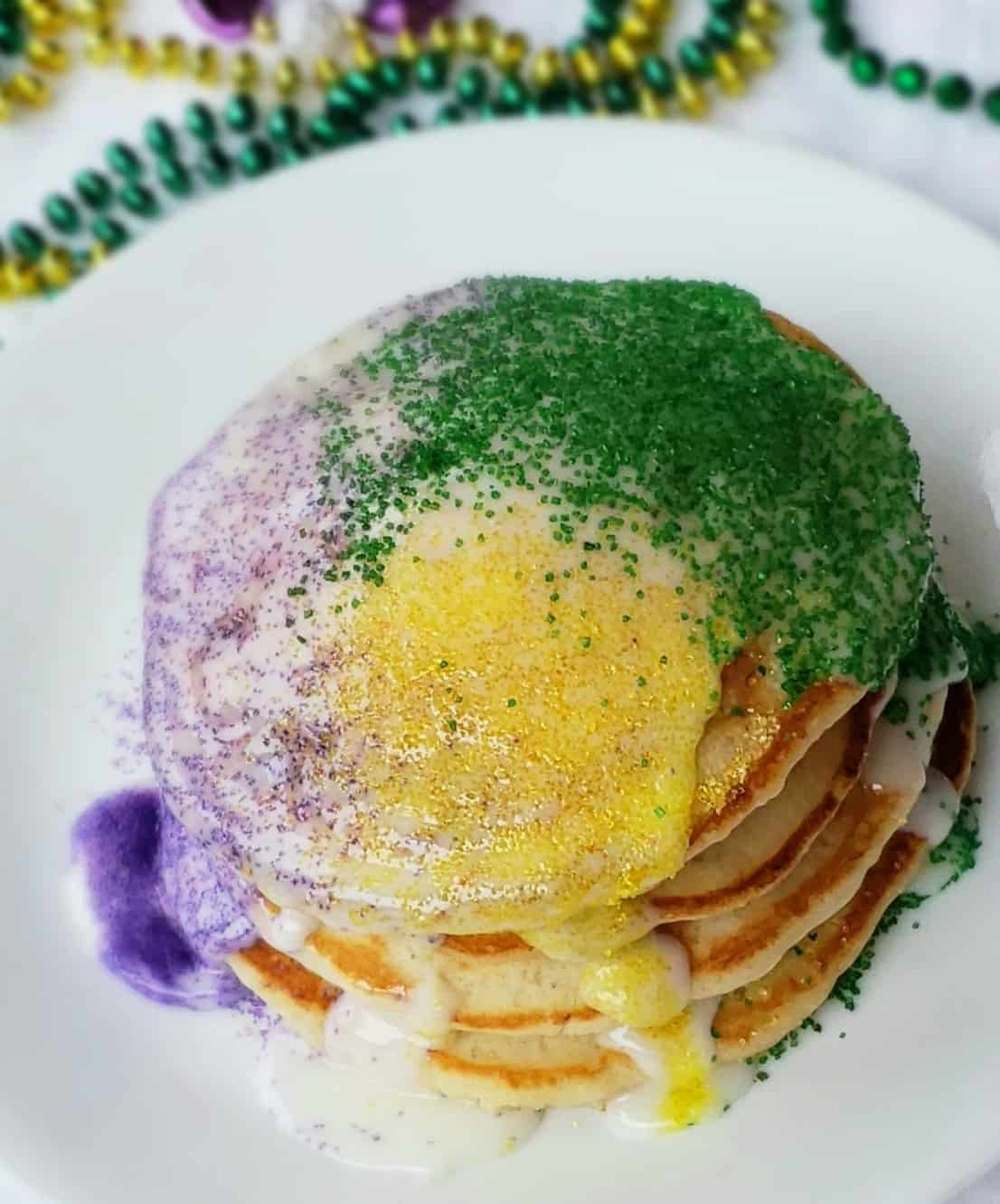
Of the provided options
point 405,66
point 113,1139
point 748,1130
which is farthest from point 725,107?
point 113,1139

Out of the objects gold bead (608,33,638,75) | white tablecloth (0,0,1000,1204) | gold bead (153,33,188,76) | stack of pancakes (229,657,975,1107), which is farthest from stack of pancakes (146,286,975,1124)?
gold bead (153,33,188,76)

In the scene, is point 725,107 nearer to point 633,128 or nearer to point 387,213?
point 633,128

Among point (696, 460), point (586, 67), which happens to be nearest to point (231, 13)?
point (586, 67)

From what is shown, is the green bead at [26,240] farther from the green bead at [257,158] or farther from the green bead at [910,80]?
the green bead at [910,80]

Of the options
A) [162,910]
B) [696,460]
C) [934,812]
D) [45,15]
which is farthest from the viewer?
[45,15]

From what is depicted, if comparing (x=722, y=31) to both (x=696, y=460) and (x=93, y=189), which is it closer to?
(x=93, y=189)

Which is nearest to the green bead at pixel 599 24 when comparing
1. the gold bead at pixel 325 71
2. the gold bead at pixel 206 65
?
the gold bead at pixel 325 71

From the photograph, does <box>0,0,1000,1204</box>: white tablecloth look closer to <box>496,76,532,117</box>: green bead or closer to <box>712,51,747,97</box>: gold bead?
<box>712,51,747,97</box>: gold bead
